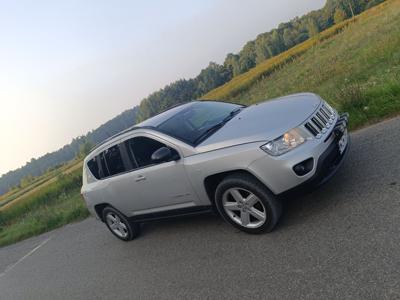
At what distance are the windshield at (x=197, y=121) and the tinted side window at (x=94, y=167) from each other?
1839mm

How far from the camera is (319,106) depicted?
15.9 ft

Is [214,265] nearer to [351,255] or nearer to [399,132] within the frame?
[351,255]

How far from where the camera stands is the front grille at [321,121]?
436 centimetres

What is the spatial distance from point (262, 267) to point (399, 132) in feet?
→ 10.2

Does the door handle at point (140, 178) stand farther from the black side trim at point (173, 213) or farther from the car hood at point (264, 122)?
the car hood at point (264, 122)

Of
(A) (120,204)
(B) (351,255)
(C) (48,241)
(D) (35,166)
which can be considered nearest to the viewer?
(B) (351,255)

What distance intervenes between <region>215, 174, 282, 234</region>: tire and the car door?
52cm

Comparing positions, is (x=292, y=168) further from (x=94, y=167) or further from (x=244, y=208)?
(x=94, y=167)

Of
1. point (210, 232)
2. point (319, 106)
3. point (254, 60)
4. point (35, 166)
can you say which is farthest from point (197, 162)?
point (35, 166)

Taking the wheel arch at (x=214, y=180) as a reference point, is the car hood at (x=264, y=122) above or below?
above

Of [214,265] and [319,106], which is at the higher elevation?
[319,106]

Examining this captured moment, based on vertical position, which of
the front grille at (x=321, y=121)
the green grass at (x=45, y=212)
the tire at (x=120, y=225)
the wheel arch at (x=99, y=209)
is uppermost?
the front grille at (x=321, y=121)

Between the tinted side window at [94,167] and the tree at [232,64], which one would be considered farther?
the tree at [232,64]

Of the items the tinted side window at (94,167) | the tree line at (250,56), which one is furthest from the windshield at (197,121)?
the tree line at (250,56)
